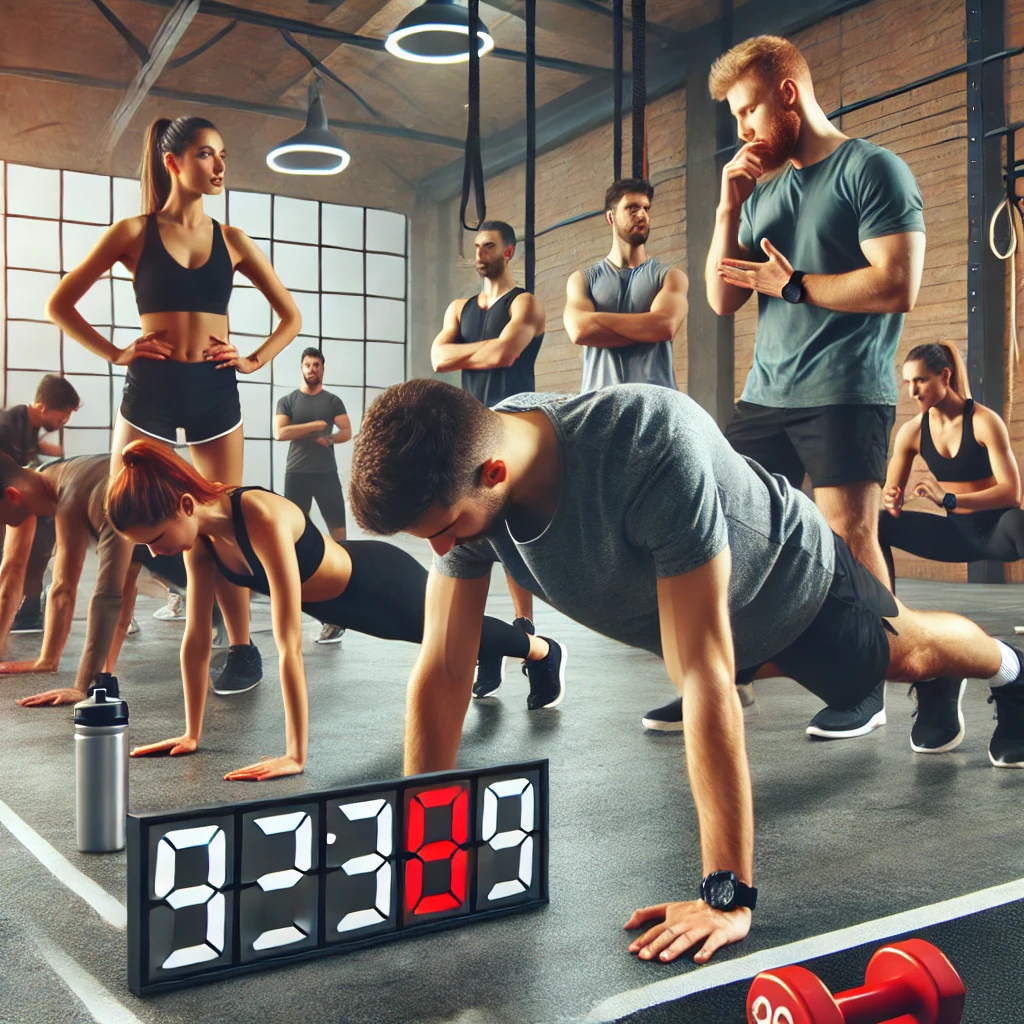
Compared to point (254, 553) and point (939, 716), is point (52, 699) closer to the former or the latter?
point (254, 553)

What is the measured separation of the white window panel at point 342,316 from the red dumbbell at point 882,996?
12.9 feet

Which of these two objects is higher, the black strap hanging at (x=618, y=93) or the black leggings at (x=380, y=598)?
the black strap hanging at (x=618, y=93)

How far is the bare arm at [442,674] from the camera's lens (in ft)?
5.08

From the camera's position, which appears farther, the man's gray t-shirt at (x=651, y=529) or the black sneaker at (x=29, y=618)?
the black sneaker at (x=29, y=618)

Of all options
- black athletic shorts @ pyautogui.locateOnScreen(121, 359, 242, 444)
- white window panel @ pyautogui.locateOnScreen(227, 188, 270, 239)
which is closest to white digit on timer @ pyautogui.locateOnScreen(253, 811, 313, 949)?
black athletic shorts @ pyautogui.locateOnScreen(121, 359, 242, 444)

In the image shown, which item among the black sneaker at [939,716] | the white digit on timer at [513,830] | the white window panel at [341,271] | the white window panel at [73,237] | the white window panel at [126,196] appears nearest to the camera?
the white digit on timer at [513,830]

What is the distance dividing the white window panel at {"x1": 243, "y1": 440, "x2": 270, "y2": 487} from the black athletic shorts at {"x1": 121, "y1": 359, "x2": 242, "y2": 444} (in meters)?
1.46

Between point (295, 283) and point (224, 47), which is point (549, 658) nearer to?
point (295, 283)

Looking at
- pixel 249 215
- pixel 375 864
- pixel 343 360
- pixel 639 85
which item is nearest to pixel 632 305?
pixel 639 85

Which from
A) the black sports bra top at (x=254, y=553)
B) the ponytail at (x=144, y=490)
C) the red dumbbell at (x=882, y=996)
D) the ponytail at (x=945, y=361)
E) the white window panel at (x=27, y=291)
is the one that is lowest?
the red dumbbell at (x=882, y=996)

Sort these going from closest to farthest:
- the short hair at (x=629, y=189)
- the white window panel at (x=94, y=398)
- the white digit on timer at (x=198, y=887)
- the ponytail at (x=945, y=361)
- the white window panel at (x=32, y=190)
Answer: the white digit on timer at (x=198, y=887)
the short hair at (x=629, y=189)
the ponytail at (x=945, y=361)
the white window panel at (x=32, y=190)
the white window panel at (x=94, y=398)

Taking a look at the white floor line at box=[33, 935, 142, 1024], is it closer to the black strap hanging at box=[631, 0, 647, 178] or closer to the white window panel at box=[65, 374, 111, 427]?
the black strap hanging at box=[631, 0, 647, 178]

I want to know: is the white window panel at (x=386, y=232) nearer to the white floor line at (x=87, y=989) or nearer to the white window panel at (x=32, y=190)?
the white window panel at (x=32, y=190)

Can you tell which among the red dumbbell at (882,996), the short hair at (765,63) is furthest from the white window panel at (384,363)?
the red dumbbell at (882,996)
